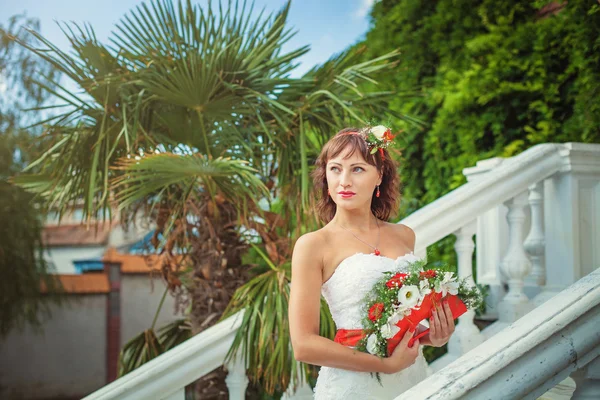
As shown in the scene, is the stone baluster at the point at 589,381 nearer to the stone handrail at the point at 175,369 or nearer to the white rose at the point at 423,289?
the white rose at the point at 423,289

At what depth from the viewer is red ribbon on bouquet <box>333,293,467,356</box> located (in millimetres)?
1594

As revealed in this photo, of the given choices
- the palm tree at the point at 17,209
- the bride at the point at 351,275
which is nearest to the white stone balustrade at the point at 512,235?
the bride at the point at 351,275

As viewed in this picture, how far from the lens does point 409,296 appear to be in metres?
1.58

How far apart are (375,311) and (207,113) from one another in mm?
2308

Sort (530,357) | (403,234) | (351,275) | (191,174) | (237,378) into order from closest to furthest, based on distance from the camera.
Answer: (530,357), (351,275), (403,234), (237,378), (191,174)

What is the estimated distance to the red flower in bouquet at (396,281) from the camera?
1.61 meters

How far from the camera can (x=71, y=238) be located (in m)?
13.8

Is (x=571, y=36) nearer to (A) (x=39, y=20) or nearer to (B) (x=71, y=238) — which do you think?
(A) (x=39, y=20)

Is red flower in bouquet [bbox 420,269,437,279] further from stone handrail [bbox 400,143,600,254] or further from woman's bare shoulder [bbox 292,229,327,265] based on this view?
stone handrail [bbox 400,143,600,254]

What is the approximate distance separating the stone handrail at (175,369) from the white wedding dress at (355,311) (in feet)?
3.42

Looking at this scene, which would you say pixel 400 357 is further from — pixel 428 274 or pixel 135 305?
pixel 135 305

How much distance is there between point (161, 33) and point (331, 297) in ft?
7.99

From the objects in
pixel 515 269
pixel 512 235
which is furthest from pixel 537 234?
pixel 515 269

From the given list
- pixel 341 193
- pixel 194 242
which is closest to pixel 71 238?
pixel 194 242
